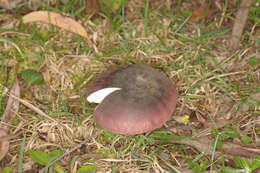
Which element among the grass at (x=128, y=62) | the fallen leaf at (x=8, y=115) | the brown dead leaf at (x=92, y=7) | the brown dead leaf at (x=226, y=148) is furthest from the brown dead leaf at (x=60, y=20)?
the brown dead leaf at (x=226, y=148)

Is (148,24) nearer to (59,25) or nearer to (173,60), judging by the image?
(173,60)

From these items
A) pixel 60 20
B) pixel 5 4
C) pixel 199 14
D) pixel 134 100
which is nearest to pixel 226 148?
pixel 134 100

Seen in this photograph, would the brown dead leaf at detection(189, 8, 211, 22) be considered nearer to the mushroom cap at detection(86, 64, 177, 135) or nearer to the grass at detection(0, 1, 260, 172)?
the grass at detection(0, 1, 260, 172)

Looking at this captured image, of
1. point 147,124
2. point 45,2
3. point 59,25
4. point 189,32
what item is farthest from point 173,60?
point 45,2

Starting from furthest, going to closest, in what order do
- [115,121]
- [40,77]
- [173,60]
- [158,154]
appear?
[173,60] → [40,77] → [158,154] → [115,121]

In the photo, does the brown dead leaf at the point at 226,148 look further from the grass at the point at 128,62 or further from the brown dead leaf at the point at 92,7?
the brown dead leaf at the point at 92,7

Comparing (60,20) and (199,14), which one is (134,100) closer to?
(60,20)

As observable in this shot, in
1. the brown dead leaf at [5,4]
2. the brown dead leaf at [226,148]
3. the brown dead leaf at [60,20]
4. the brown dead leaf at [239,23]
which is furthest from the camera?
the brown dead leaf at [5,4]
